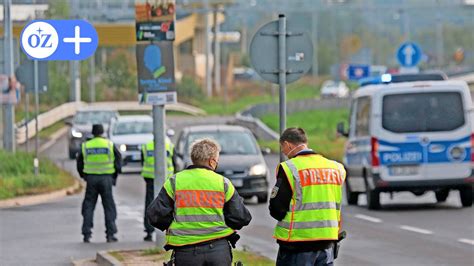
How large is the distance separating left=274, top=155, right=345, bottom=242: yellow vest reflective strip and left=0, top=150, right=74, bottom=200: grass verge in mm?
18271

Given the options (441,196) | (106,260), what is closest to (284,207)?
(106,260)

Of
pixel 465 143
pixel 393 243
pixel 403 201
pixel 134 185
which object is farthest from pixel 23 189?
pixel 393 243

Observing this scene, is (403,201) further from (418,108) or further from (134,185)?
(134,185)

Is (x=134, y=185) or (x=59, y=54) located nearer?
(x=59, y=54)

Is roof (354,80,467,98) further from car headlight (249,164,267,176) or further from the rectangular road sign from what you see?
the rectangular road sign

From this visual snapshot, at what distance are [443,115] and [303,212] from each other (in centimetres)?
1429

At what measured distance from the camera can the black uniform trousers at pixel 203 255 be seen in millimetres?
9414

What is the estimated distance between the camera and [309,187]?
383 inches

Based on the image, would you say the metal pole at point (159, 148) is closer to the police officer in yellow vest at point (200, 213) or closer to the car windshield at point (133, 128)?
the police officer in yellow vest at point (200, 213)

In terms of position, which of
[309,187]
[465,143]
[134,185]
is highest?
[309,187]

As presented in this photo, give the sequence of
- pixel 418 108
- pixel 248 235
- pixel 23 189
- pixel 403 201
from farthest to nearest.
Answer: pixel 23 189 → pixel 403 201 → pixel 418 108 → pixel 248 235

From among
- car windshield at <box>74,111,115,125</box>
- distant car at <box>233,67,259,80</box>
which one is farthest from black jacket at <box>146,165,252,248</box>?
distant car at <box>233,67,259,80</box>

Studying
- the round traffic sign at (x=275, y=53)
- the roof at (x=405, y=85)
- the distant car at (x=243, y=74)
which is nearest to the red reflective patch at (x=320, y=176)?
the round traffic sign at (x=275, y=53)

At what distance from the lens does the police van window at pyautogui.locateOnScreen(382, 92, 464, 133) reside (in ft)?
77.4
